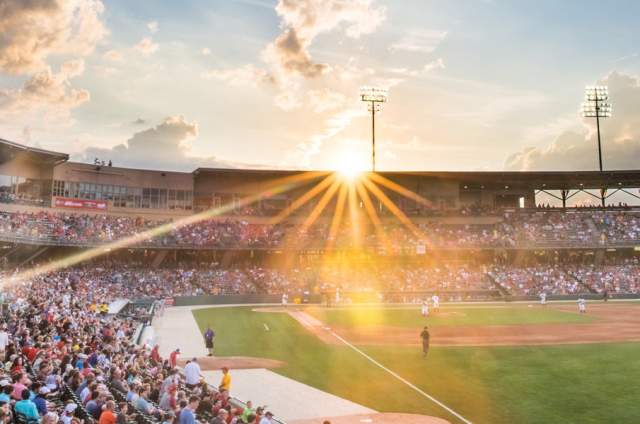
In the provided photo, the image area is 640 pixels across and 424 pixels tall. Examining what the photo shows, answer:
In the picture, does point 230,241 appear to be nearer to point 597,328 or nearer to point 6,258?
point 6,258

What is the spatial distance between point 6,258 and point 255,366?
35515mm

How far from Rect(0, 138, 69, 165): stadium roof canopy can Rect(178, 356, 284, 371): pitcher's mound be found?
30.6 metres

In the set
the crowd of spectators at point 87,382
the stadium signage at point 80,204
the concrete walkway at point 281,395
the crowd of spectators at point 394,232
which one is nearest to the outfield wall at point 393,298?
the crowd of spectators at point 394,232

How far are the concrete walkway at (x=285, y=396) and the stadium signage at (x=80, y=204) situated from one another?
43012 millimetres

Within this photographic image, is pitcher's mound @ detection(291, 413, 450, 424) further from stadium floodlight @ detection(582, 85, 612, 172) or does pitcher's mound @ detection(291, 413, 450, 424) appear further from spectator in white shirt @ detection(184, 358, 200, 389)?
stadium floodlight @ detection(582, 85, 612, 172)

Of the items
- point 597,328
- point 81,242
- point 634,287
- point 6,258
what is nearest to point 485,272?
point 634,287

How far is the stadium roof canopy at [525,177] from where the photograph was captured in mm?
67438

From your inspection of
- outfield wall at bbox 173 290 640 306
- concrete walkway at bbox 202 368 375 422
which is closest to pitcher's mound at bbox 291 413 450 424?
concrete walkway at bbox 202 368 375 422

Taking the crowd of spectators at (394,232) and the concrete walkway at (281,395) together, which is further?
the crowd of spectators at (394,232)

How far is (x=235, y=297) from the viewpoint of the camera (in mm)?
55750

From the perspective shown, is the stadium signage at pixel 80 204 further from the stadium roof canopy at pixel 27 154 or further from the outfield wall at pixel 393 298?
the outfield wall at pixel 393 298

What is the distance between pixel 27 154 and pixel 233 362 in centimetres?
3883

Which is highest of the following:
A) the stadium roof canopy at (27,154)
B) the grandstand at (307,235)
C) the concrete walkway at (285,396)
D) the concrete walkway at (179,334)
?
the stadium roof canopy at (27,154)

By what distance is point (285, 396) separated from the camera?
63.6ft
